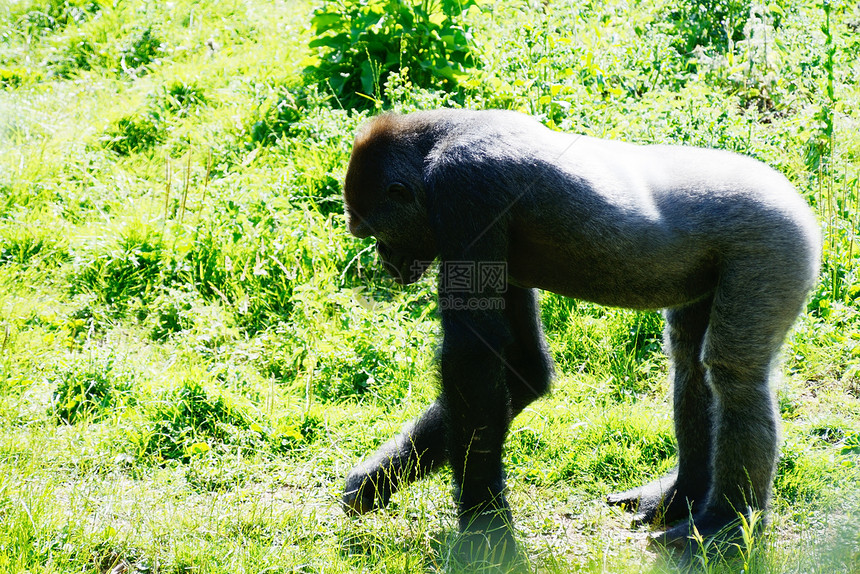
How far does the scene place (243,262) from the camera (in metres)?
5.84

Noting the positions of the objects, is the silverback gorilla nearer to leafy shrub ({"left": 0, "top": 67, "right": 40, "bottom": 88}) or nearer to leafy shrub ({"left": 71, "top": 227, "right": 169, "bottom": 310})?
leafy shrub ({"left": 71, "top": 227, "right": 169, "bottom": 310})

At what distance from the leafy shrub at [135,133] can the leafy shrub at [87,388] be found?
9.63 ft

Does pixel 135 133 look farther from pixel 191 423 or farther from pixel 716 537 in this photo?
pixel 716 537

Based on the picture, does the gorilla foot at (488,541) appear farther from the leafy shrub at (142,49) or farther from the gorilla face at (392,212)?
the leafy shrub at (142,49)

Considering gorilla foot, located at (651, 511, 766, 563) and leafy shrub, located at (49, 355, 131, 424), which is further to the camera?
leafy shrub, located at (49, 355, 131, 424)

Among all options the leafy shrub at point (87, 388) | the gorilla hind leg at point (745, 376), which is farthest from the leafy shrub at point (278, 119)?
the gorilla hind leg at point (745, 376)

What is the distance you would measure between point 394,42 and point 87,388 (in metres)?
3.69

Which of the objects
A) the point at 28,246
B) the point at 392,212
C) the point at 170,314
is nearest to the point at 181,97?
the point at 28,246

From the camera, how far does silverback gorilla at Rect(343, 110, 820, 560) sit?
3541mm

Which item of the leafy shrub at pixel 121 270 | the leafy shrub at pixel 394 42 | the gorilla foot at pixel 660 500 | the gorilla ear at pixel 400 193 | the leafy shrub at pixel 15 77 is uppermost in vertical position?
the leafy shrub at pixel 394 42

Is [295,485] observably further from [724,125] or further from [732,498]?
[724,125]

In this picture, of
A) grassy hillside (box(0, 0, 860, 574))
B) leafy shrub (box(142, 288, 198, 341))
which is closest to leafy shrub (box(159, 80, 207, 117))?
grassy hillside (box(0, 0, 860, 574))

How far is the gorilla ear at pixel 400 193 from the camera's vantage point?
387 centimetres

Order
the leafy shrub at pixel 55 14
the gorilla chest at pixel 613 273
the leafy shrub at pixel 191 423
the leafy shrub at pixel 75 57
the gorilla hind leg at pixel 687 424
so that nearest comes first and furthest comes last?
the gorilla chest at pixel 613 273
the gorilla hind leg at pixel 687 424
the leafy shrub at pixel 191 423
the leafy shrub at pixel 75 57
the leafy shrub at pixel 55 14
